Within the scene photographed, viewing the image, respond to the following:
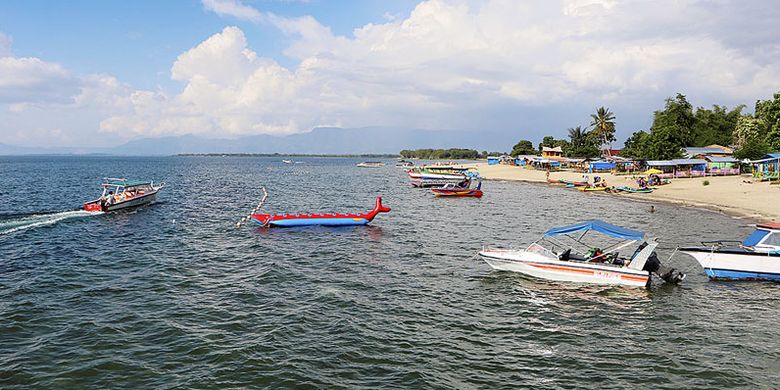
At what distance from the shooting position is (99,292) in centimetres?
2011

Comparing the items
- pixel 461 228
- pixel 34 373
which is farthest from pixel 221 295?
pixel 461 228

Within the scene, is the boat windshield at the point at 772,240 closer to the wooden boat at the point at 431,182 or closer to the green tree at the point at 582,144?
the wooden boat at the point at 431,182

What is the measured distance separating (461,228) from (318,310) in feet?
66.8

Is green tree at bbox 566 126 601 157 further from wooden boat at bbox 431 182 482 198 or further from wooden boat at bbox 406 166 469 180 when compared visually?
wooden boat at bbox 431 182 482 198

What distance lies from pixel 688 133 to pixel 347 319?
114 meters

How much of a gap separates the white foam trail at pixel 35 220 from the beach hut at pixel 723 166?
84.8 metres

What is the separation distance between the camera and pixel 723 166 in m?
75.9

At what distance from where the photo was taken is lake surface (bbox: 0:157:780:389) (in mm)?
13227

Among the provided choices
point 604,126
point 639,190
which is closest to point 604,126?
point 604,126

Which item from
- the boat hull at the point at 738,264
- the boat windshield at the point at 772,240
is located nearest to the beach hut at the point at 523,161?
the boat windshield at the point at 772,240

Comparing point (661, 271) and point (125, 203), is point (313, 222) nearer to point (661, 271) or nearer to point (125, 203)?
point (125, 203)

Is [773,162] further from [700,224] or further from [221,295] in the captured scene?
[221,295]

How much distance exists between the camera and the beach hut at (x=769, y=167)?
183 feet

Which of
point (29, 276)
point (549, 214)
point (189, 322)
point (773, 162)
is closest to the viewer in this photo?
point (189, 322)
